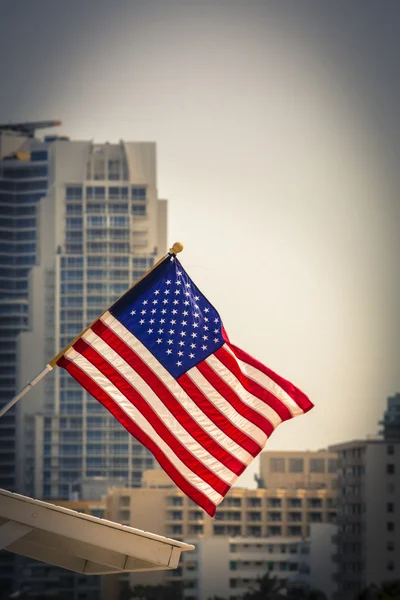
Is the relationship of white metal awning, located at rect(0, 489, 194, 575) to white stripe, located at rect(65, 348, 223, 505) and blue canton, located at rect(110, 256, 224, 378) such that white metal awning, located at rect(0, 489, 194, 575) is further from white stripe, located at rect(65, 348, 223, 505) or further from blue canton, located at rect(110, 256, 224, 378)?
blue canton, located at rect(110, 256, 224, 378)

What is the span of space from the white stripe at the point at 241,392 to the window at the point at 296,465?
61744 millimetres

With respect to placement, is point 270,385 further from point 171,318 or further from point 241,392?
point 171,318

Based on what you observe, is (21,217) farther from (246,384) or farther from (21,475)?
(246,384)

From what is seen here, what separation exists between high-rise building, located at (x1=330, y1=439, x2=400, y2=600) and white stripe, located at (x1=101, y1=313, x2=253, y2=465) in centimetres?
5906

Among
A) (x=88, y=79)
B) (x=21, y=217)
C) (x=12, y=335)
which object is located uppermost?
(x=88, y=79)

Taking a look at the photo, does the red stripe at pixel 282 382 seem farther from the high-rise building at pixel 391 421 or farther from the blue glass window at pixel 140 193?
the high-rise building at pixel 391 421

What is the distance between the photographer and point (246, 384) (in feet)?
32.8

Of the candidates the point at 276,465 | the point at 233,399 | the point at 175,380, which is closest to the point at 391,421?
the point at 276,465

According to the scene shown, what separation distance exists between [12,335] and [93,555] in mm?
71207

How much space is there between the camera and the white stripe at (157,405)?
30.8 feet

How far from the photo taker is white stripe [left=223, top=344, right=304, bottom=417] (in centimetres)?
1004

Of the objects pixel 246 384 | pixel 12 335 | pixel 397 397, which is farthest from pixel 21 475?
pixel 246 384

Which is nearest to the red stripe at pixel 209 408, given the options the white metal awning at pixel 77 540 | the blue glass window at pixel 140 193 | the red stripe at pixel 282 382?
the red stripe at pixel 282 382

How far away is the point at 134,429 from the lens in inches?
372
